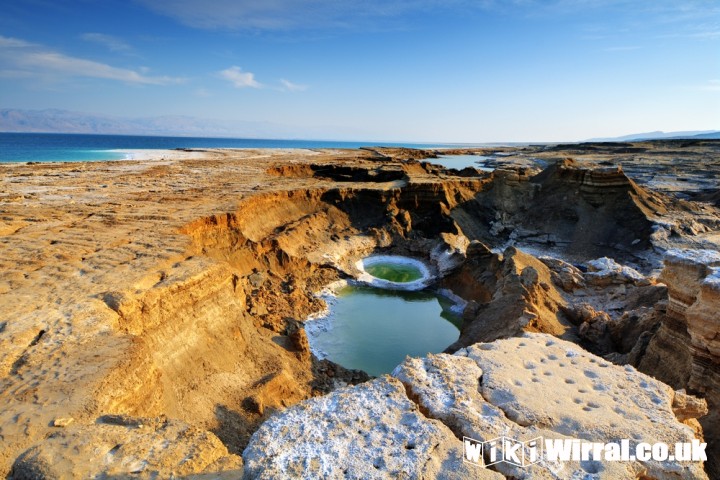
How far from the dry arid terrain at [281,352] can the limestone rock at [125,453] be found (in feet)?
0.07

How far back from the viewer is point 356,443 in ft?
14.1

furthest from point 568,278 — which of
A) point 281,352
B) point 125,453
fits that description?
point 125,453

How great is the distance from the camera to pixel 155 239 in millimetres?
11164

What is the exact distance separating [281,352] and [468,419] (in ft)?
23.2

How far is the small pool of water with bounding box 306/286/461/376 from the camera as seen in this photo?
1261 centimetres

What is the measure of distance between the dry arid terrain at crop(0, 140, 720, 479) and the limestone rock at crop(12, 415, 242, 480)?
0.07 ft

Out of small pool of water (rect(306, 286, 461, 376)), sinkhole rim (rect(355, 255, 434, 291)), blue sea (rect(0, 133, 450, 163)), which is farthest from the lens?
blue sea (rect(0, 133, 450, 163))

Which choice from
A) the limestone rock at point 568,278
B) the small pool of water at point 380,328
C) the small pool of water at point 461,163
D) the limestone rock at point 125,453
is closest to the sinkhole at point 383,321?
the small pool of water at point 380,328

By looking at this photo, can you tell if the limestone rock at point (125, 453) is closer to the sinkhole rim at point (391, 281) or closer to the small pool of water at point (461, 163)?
the sinkhole rim at point (391, 281)

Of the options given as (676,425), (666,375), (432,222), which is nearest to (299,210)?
(432,222)

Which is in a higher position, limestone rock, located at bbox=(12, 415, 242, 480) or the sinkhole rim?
limestone rock, located at bbox=(12, 415, 242, 480)

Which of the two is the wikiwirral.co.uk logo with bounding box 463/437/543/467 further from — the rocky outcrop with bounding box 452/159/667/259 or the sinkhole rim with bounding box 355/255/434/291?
the rocky outcrop with bounding box 452/159/667/259

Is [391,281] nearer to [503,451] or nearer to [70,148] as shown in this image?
[503,451]

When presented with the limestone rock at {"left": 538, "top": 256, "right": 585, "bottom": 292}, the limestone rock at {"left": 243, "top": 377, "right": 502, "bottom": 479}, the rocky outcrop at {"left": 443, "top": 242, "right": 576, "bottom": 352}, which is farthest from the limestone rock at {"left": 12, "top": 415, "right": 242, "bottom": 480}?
the limestone rock at {"left": 538, "top": 256, "right": 585, "bottom": 292}
